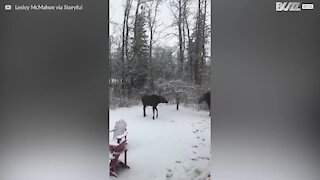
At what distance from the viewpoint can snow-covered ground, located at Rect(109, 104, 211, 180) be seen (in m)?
2.39

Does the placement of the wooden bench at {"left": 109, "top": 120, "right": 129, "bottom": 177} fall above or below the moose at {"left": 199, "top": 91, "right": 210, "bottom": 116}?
below

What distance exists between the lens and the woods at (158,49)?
2436 mm

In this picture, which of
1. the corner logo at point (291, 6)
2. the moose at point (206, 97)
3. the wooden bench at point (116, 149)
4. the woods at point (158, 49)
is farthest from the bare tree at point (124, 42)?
the corner logo at point (291, 6)

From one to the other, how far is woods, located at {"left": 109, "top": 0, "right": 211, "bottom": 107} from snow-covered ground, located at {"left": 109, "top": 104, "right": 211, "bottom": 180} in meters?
0.12

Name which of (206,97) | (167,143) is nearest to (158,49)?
(206,97)

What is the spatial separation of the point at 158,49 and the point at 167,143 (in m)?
0.76

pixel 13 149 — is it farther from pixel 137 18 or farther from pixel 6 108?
pixel 137 18

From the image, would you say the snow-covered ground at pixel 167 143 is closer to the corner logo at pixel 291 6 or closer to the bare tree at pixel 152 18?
the bare tree at pixel 152 18

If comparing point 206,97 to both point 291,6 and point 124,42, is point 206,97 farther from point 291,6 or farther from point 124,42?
point 291,6

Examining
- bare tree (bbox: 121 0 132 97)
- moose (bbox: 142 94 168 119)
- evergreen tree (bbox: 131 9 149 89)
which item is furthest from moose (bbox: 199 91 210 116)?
bare tree (bbox: 121 0 132 97)

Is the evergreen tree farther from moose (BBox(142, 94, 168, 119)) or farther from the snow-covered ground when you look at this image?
the snow-covered ground

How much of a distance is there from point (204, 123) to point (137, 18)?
1004 mm

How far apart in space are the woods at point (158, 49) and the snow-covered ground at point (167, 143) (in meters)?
0.12

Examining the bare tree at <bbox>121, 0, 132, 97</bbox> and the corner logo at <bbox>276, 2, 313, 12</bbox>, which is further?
the bare tree at <bbox>121, 0, 132, 97</bbox>
